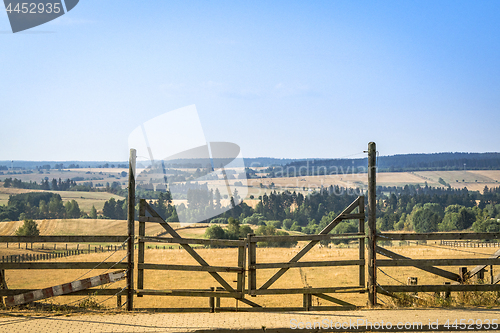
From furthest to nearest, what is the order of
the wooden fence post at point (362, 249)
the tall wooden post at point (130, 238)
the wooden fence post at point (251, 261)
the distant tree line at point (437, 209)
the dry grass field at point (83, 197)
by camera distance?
the dry grass field at point (83, 197) < the distant tree line at point (437, 209) < the wooden fence post at point (362, 249) < the wooden fence post at point (251, 261) < the tall wooden post at point (130, 238)

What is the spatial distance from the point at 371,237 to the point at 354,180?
165926mm

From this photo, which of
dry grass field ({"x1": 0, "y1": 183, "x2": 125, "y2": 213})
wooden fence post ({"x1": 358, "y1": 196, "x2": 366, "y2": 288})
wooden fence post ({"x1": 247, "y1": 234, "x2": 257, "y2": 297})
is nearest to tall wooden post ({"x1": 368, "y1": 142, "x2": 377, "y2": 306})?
wooden fence post ({"x1": 358, "y1": 196, "x2": 366, "y2": 288})

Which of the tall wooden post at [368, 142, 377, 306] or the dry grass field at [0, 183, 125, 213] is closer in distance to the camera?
the tall wooden post at [368, 142, 377, 306]

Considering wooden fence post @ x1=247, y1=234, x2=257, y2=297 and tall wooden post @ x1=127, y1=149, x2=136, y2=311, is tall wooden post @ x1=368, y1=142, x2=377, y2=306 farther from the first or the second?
tall wooden post @ x1=127, y1=149, x2=136, y2=311

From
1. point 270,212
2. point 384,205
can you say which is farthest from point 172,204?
point 384,205

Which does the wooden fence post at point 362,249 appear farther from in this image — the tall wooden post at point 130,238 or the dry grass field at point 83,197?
the dry grass field at point 83,197

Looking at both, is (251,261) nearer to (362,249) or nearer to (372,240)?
(362,249)

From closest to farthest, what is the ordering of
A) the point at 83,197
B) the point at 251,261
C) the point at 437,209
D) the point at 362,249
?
the point at 251,261, the point at 362,249, the point at 437,209, the point at 83,197

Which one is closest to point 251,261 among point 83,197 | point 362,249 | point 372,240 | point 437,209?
point 362,249

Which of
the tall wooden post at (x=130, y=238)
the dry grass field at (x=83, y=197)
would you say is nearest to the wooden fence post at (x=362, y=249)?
the tall wooden post at (x=130, y=238)

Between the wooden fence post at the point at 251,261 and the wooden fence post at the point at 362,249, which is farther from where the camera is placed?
the wooden fence post at the point at 362,249

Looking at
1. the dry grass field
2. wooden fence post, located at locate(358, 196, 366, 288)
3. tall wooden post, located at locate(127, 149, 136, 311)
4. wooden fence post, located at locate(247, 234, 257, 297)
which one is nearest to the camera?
tall wooden post, located at locate(127, 149, 136, 311)

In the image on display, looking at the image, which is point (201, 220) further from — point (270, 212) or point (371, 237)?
point (371, 237)

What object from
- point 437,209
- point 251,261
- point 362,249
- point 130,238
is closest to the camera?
point 130,238
